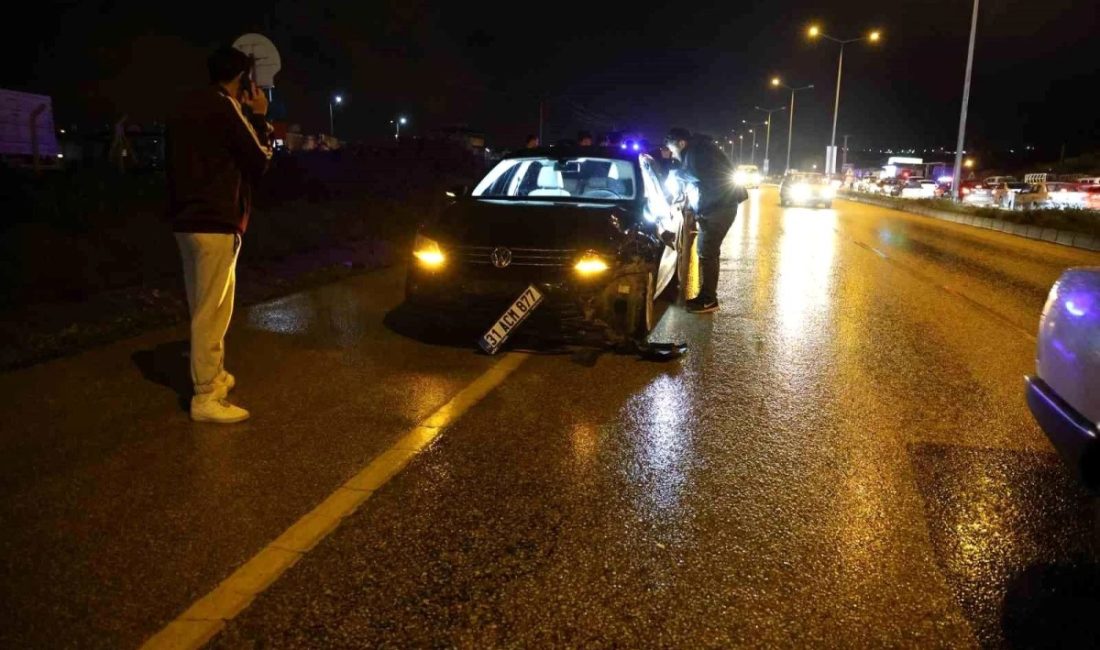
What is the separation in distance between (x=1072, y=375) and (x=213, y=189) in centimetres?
418

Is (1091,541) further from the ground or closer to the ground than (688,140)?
closer to the ground

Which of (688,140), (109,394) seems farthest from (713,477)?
(688,140)

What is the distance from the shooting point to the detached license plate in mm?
6188

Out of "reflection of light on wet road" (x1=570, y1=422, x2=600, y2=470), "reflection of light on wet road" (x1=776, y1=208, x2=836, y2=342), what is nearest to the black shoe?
"reflection of light on wet road" (x1=776, y1=208, x2=836, y2=342)

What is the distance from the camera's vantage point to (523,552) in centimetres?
330

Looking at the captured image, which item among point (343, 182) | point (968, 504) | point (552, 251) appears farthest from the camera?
point (343, 182)

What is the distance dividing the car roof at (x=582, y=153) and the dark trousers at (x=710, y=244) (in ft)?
3.49

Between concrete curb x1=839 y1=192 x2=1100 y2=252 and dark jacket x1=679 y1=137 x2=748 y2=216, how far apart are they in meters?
13.3

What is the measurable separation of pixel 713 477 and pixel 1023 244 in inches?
716

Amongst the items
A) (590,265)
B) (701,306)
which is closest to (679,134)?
(701,306)

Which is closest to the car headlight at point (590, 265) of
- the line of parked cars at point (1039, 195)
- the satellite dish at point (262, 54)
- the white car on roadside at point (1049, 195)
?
the satellite dish at point (262, 54)

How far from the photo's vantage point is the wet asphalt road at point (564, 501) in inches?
113

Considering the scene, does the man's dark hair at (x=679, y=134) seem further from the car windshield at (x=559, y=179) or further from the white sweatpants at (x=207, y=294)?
the white sweatpants at (x=207, y=294)

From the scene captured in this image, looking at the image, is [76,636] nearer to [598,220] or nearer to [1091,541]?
[1091,541]
